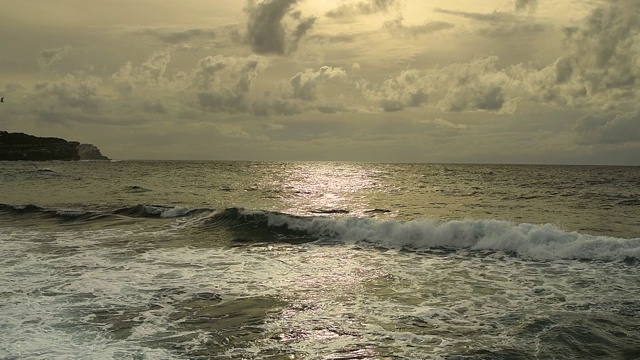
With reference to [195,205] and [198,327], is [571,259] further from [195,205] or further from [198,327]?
[195,205]

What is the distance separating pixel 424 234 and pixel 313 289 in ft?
31.3

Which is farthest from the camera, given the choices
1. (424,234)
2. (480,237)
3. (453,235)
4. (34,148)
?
(34,148)

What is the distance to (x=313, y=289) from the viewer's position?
13.4 m

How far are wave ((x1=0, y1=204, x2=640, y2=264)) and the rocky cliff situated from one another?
139 meters

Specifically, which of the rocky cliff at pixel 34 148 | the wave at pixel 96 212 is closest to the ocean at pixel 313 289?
the wave at pixel 96 212

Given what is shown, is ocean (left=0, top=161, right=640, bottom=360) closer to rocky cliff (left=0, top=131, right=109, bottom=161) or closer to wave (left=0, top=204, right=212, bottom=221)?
wave (left=0, top=204, right=212, bottom=221)

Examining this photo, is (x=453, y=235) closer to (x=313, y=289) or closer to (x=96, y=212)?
(x=313, y=289)

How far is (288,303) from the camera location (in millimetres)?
12047

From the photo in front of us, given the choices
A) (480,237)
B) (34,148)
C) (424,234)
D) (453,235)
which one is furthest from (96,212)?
(34,148)

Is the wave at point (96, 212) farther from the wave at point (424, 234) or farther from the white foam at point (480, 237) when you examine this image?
the white foam at point (480, 237)

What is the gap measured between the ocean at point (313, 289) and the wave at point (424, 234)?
0.08 metres

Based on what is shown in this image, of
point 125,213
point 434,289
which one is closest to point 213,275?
point 434,289

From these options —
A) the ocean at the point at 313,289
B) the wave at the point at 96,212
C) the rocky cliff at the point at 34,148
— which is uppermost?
the rocky cliff at the point at 34,148

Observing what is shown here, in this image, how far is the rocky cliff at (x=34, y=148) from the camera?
14636 centimetres
